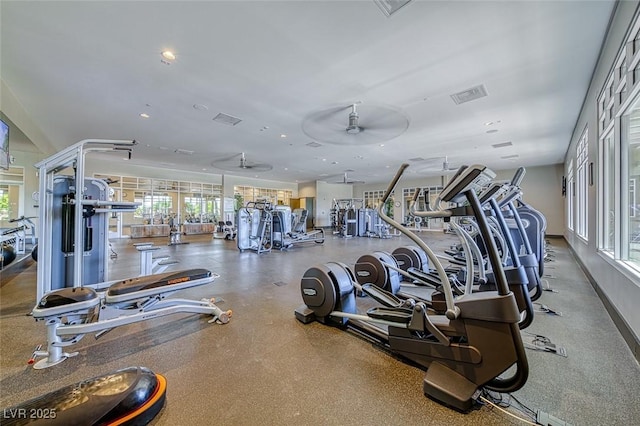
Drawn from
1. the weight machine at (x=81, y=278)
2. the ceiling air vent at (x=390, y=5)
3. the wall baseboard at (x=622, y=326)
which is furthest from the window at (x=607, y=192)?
the weight machine at (x=81, y=278)

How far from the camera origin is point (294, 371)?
74.4 inches

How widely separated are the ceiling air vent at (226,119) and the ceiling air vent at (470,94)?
4.62 meters

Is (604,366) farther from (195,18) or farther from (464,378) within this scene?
(195,18)

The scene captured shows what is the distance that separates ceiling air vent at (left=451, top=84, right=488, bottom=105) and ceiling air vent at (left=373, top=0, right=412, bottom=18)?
8.18ft

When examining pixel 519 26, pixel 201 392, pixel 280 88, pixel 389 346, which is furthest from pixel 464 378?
pixel 280 88

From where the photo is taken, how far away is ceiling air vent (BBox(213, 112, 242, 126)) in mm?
5496

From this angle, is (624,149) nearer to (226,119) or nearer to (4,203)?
(226,119)

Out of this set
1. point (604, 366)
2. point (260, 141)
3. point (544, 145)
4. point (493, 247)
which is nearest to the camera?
point (493, 247)

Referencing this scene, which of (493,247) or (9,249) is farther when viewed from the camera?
(9,249)

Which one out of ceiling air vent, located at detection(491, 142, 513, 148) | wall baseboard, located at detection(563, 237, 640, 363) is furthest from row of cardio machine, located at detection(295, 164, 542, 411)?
ceiling air vent, located at detection(491, 142, 513, 148)

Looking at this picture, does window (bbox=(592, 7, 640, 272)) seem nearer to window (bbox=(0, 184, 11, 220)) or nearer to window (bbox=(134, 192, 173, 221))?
window (bbox=(0, 184, 11, 220))

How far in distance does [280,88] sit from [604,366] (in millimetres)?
5124

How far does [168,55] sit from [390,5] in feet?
9.69

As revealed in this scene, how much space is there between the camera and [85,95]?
4480 millimetres
